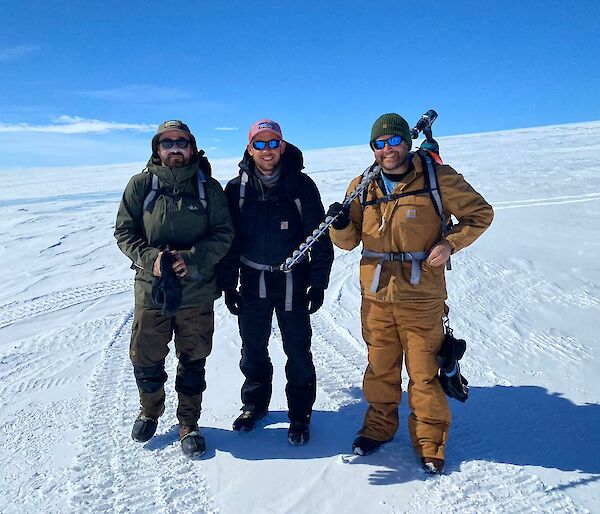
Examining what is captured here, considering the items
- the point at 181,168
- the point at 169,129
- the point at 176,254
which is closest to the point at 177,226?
the point at 176,254

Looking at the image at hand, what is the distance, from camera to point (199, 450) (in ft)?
9.41

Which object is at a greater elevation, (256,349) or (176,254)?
(176,254)

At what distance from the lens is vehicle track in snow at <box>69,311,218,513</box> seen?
2.47 m

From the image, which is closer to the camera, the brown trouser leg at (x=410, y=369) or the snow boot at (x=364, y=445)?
the brown trouser leg at (x=410, y=369)

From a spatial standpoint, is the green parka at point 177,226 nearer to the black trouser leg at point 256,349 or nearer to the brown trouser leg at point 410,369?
the black trouser leg at point 256,349

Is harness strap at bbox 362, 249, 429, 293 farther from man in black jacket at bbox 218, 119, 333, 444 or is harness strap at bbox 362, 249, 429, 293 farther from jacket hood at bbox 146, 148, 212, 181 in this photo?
jacket hood at bbox 146, 148, 212, 181

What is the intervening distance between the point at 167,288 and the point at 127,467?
117 centimetres

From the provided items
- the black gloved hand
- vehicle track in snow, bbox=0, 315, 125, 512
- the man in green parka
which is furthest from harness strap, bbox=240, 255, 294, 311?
vehicle track in snow, bbox=0, 315, 125, 512

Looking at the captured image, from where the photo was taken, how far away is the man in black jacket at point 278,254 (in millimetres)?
2924

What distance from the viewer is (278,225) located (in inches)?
116

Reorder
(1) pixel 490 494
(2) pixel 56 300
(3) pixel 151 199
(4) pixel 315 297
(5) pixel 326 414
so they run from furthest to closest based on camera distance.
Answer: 1. (2) pixel 56 300
2. (5) pixel 326 414
3. (4) pixel 315 297
4. (3) pixel 151 199
5. (1) pixel 490 494

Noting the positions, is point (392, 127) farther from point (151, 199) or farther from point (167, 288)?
point (167, 288)

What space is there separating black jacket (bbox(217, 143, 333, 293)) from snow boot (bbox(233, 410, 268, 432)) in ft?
3.12

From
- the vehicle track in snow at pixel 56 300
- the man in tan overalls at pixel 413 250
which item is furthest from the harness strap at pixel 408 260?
the vehicle track in snow at pixel 56 300
